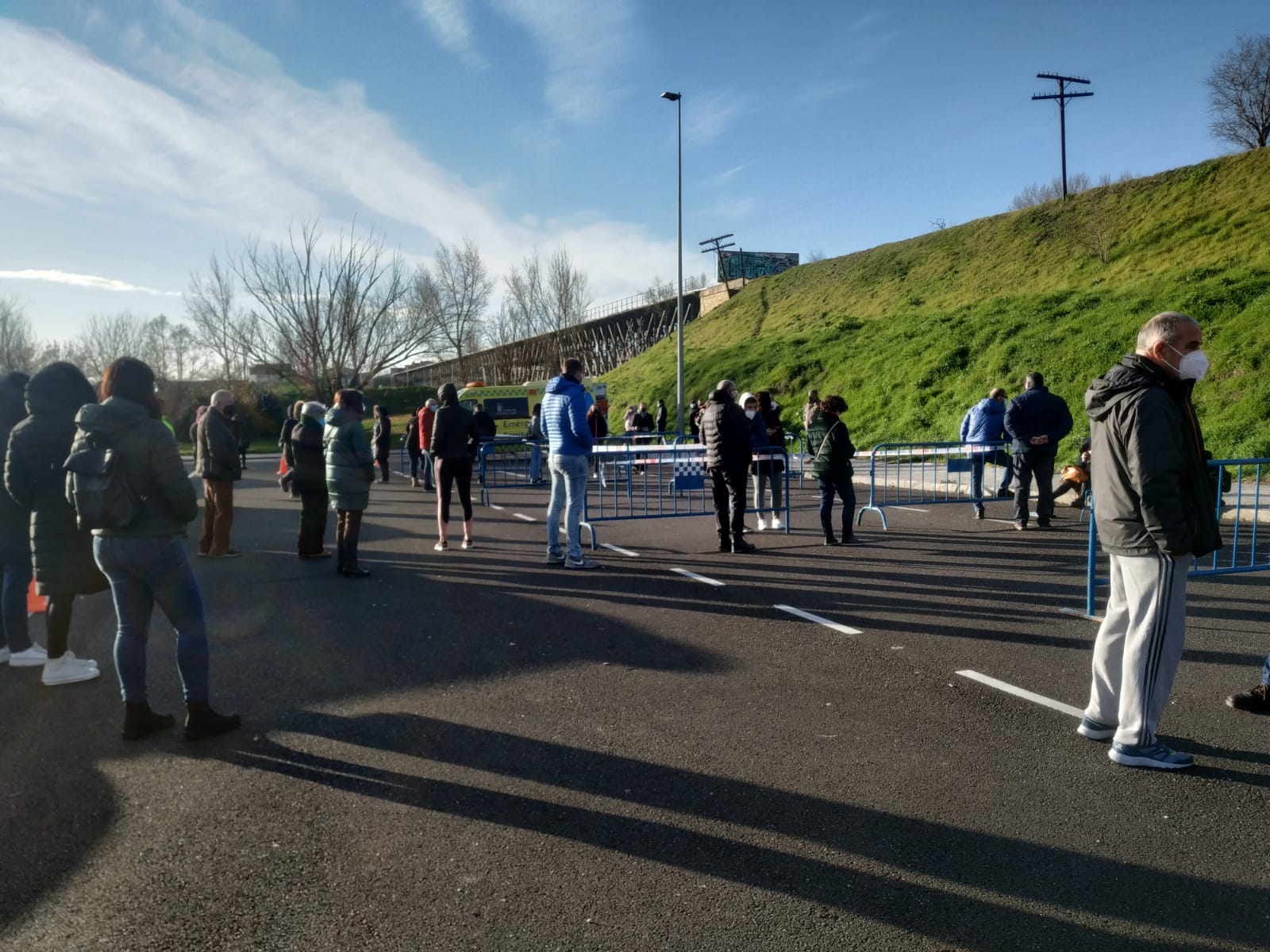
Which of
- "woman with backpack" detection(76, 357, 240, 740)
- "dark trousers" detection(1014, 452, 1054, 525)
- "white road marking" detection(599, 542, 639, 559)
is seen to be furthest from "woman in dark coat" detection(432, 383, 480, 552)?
"dark trousers" detection(1014, 452, 1054, 525)

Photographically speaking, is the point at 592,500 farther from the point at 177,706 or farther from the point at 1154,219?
the point at 1154,219

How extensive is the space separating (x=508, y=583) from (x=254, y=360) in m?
43.3

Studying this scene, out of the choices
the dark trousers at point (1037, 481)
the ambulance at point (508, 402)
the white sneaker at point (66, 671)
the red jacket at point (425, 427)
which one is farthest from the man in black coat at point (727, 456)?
the ambulance at point (508, 402)

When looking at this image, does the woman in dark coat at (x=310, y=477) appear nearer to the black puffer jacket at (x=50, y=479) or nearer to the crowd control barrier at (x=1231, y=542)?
the black puffer jacket at (x=50, y=479)

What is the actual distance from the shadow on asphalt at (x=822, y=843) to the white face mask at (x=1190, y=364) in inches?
69.8

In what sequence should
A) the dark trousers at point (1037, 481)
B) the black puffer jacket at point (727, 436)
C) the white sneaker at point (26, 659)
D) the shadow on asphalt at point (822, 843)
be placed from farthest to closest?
the dark trousers at point (1037, 481) → the black puffer jacket at point (727, 436) → the white sneaker at point (26, 659) → the shadow on asphalt at point (822, 843)

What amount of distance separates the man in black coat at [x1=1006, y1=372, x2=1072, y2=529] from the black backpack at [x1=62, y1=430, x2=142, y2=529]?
31.8 feet

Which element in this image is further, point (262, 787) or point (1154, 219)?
point (1154, 219)

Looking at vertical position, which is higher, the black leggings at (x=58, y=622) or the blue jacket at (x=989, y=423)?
the blue jacket at (x=989, y=423)

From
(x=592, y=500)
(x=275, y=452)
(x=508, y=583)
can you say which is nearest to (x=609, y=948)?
(x=508, y=583)

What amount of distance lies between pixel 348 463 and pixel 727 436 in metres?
4.05

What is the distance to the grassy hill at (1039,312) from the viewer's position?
2095 cm

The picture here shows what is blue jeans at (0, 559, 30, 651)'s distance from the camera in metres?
5.82

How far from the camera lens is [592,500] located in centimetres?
1548
